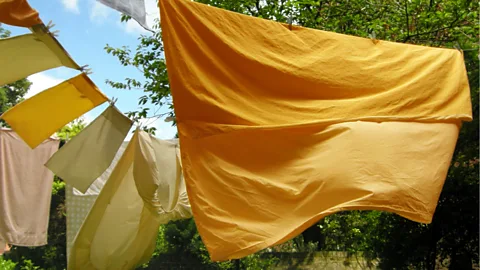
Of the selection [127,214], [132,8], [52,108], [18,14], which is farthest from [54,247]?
[132,8]

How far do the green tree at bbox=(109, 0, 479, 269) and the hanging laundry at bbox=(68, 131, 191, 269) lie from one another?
87.8 inches

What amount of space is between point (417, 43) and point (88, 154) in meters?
3.51

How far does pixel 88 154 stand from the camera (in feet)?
11.2

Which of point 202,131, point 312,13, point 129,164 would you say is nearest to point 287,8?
point 312,13

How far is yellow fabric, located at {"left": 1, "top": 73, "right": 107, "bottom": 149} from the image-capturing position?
306 cm

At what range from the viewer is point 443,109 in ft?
8.58

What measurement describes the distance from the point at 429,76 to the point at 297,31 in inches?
27.4

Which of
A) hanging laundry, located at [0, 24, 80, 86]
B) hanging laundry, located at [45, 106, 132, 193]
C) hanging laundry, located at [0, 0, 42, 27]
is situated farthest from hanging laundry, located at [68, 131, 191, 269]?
hanging laundry, located at [0, 0, 42, 27]

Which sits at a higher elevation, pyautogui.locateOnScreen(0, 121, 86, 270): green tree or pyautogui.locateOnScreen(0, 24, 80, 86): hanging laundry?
pyautogui.locateOnScreen(0, 24, 80, 86): hanging laundry

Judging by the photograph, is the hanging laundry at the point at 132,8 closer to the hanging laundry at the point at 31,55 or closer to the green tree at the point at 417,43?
the hanging laundry at the point at 31,55

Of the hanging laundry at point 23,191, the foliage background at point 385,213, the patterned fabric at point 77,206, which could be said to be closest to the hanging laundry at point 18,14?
the hanging laundry at point 23,191

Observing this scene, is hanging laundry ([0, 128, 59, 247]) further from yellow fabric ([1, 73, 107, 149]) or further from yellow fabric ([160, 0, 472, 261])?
yellow fabric ([160, 0, 472, 261])

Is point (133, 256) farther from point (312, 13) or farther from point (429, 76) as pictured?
point (312, 13)

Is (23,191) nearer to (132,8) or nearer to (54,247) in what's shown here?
(132,8)
